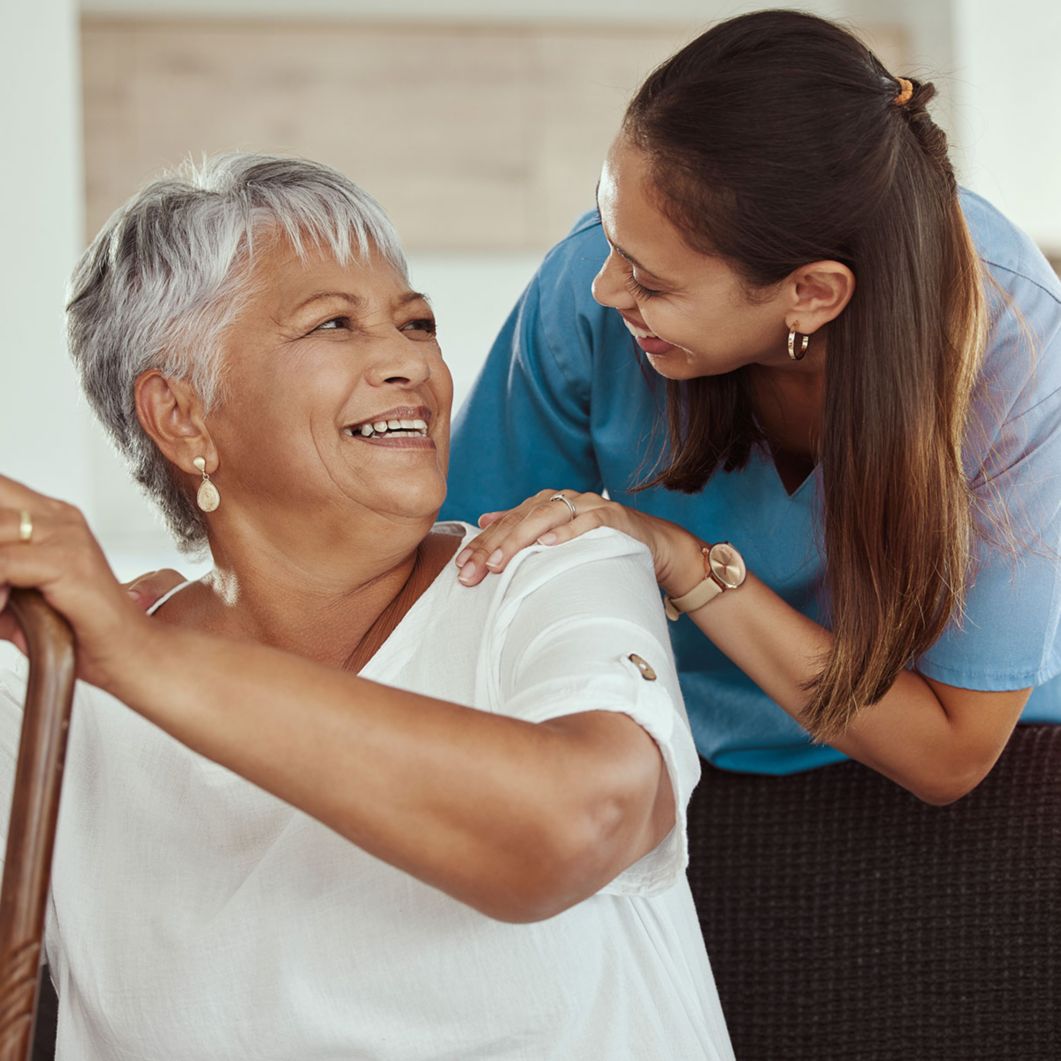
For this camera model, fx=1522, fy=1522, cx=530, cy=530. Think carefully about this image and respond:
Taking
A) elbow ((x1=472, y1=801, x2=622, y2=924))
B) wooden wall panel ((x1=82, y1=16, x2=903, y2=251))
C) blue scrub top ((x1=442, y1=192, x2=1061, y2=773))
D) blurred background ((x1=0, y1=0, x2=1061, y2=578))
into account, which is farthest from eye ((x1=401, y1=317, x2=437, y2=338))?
wooden wall panel ((x1=82, y1=16, x2=903, y2=251))

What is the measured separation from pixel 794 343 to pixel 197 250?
1.94 ft

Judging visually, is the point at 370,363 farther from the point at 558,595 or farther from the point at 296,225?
the point at 558,595

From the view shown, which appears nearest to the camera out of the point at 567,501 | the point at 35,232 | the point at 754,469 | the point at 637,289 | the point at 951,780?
the point at 567,501

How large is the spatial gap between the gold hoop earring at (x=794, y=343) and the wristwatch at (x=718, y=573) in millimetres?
205

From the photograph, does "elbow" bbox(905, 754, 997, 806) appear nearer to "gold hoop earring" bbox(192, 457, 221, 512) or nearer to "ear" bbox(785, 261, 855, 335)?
"ear" bbox(785, 261, 855, 335)

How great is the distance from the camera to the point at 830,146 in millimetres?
1399

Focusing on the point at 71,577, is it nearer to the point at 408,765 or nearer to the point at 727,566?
the point at 408,765

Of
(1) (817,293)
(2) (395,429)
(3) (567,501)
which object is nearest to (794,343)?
(1) (817,293)

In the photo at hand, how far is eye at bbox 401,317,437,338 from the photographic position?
4.95 feet

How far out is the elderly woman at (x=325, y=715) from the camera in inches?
36.0

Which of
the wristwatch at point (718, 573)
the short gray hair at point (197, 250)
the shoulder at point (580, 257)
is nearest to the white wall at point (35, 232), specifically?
the shoulder at point (580, 257)

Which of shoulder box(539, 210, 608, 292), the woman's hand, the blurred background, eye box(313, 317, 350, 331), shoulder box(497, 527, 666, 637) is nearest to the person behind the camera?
the woman's hand

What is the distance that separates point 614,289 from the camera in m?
1.54

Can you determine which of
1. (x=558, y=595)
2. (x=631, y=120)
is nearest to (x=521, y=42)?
(x=631, y=120)
